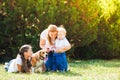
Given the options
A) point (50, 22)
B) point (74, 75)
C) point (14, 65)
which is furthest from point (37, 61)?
point (50, 22)

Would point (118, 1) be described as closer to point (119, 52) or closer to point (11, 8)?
point (119, 52)

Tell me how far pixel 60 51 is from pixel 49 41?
1.35 ft

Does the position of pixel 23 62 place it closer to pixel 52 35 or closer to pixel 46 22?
pixel 52 35

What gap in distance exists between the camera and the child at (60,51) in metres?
12.7

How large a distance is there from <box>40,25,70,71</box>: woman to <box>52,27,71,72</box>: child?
89 mm

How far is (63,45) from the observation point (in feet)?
41.9

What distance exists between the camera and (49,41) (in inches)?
508

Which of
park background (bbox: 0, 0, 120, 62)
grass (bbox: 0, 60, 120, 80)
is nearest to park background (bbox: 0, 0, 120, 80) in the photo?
park background (bbox: 0, 0, 120, 62)

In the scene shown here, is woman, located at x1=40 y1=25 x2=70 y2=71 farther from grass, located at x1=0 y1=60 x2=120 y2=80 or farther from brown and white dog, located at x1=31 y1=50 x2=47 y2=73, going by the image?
grass, located at x1=0 y1=60 x2=120 y2=80

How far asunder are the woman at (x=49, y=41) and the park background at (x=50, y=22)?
11.0ft

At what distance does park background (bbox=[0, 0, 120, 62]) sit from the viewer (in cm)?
1639

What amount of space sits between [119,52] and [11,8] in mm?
4801

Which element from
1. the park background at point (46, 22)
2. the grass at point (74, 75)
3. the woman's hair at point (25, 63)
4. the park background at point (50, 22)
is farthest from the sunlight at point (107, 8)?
the woman's hair at point (25, 63)

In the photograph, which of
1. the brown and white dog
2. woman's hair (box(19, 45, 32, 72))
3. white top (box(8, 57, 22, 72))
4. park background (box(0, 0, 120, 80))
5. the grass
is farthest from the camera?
park background (box(0, 0, 120, 80))
